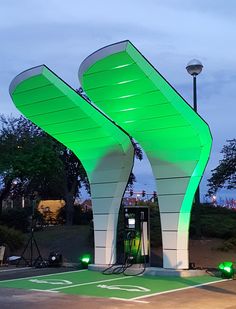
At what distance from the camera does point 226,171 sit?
→ 30.5m

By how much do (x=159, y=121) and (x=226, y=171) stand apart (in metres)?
17.5

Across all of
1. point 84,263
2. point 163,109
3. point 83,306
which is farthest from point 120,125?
point 83,306

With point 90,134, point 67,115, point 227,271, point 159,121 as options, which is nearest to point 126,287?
point 227,271

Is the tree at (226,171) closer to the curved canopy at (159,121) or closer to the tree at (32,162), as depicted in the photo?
the tree at (32,162)

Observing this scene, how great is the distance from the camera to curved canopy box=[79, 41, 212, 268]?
40.9 ft

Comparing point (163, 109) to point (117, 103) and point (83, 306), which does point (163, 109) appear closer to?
point (117, 103)

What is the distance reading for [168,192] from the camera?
1468cm

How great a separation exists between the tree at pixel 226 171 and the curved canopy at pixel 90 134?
15498 mm

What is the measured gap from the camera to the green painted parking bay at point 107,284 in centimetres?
1192

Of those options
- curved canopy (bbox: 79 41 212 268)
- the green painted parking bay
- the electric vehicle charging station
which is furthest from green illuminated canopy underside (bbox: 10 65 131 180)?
the green painted parking bay

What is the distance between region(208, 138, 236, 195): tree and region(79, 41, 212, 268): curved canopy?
16339mm

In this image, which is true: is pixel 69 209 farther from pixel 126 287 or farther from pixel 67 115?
pixel 126 287

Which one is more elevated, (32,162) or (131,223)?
(32,162)

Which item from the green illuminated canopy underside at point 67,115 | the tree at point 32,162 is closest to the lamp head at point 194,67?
the green illuminated canopy underside at point 67,115
